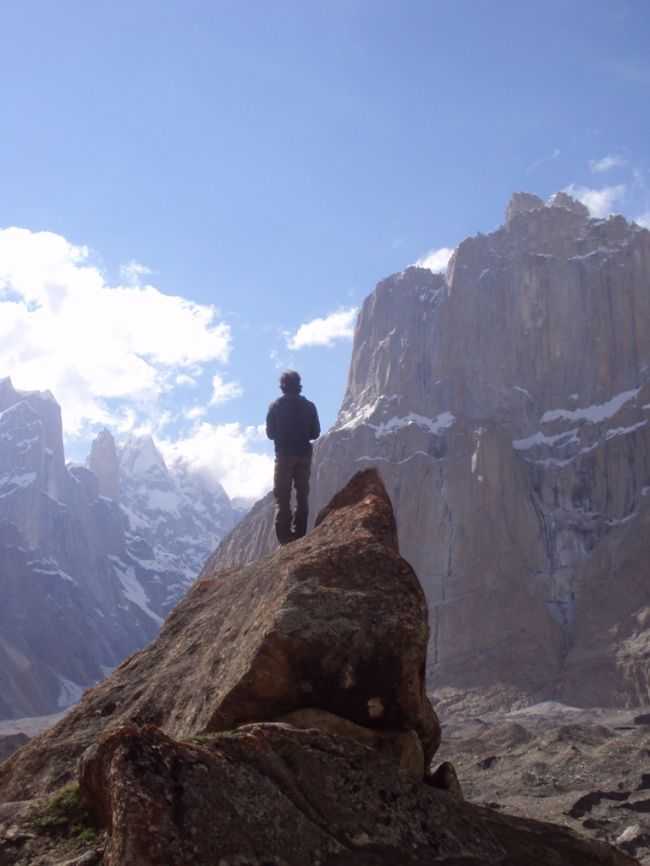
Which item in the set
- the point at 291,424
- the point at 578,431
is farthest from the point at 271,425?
the point at 578,431

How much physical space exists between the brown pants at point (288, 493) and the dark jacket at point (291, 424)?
0.12 m

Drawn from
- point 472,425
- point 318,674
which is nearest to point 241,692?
point 318,674

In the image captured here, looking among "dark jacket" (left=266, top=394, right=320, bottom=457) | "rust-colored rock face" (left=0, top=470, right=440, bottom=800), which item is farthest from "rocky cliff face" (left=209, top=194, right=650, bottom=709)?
"rust-colored rock face" (left=0, top=470, right=440, bottom=800)

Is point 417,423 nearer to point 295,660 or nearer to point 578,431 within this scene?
point 578,431

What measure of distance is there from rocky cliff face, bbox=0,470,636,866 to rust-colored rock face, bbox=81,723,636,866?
0.01 meters

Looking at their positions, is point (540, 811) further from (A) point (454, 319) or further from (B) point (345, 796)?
(A) point (454, 319)

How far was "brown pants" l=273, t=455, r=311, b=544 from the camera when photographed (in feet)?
40.3

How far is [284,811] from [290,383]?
729 cm

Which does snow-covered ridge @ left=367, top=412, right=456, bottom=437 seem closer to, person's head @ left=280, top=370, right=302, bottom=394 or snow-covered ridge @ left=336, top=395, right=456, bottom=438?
snow-covered ridge @ left=336, top=395, right=456, bottom=438

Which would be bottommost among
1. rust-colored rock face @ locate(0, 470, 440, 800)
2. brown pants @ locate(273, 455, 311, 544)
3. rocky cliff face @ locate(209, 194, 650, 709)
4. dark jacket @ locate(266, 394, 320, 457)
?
rust-colored rock face @ locate(0, 470, 440, 800)

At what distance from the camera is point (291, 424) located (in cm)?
1223

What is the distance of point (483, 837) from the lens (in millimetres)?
6297

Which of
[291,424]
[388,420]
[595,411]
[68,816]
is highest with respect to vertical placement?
[388,420]

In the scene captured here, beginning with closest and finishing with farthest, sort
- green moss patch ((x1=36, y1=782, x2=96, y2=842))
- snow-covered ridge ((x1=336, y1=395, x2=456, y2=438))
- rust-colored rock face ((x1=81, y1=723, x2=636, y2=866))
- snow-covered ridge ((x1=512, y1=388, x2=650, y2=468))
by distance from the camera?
rust-colored rock face ((x1=81, y1=723, x2=636, y2=866)) < green moss patch ((x1=36, y1=782, x2=96, y2=842)) < snow-covered ridge ((x1=512, y1=388, x2=650, y2=468)) < snow-covered ridge ((x1=336, y1=395, x2=456, y2=438))
